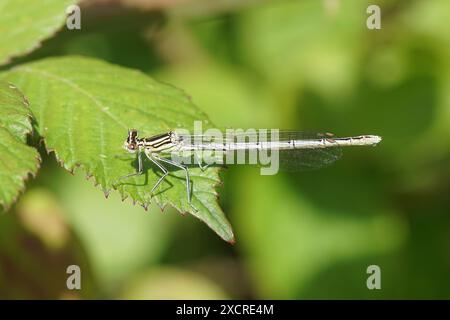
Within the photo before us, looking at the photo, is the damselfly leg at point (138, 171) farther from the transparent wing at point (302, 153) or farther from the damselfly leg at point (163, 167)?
the transparent wing at point (302, 153)

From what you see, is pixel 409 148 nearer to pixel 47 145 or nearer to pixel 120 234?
pixel 120 234

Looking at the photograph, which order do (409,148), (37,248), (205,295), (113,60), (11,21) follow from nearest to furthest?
(11,21) → (37,248) → (205,295) → (409,148) → (113,60)

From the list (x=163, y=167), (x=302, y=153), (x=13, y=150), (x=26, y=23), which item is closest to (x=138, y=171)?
(x=163, y=167)

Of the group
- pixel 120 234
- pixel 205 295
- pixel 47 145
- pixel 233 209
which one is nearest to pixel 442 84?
pixel 233 209

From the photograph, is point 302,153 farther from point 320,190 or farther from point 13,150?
point 13,150

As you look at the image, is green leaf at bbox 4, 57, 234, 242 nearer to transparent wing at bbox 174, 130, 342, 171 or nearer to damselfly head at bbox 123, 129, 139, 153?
damselfly head at bbox 123, 129, 139, 153

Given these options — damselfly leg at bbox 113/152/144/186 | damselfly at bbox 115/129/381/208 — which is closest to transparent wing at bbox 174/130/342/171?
damselfly at bbox 115/129/381/208
